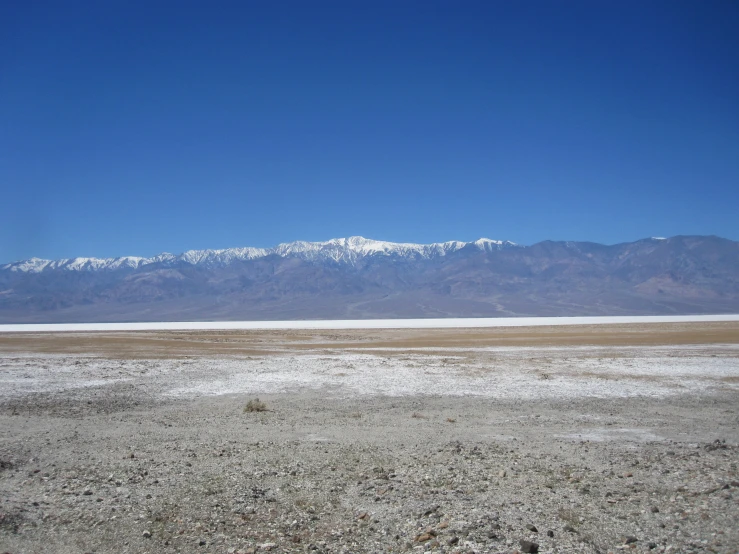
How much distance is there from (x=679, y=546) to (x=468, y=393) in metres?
13.1

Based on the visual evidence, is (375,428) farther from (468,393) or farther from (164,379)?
(164,379)

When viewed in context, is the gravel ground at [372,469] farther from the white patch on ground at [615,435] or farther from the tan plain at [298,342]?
the tan plain at [298,342]

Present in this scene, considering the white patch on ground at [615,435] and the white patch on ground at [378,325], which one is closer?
A: the white patch on ground at [615,435]

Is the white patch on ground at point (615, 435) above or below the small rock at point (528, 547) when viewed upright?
below

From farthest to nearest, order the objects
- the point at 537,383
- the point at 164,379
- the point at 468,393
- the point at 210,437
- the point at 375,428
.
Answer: the point at 164,379 < the point at 537,383 < the point at 468,393 < the point at 375,428 < the point at 210,437

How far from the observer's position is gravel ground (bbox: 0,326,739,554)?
7031mm

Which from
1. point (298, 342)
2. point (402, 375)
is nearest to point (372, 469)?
point (402, 375)

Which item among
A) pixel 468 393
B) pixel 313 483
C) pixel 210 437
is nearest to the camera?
pixel 313 483

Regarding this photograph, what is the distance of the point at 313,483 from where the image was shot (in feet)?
30.1

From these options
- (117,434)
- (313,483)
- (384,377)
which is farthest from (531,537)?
(384,377)

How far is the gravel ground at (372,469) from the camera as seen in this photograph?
703 centimetres

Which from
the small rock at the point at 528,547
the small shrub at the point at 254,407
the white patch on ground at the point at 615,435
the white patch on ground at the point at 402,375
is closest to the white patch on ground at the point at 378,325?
the white patch on ground at the point at 402,375

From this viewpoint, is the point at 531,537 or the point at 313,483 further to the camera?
the point at 313,483

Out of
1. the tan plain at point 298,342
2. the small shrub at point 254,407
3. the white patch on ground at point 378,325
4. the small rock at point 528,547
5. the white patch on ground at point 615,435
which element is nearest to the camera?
the small rock at point 528,547
